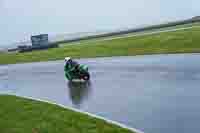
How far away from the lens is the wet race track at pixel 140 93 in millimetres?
10430

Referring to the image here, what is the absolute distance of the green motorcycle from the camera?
799 inches

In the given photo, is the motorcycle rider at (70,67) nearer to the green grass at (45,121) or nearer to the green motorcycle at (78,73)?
the green motorcycle at (78,73)

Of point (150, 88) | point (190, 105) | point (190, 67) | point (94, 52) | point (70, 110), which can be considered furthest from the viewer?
point (94, 52)

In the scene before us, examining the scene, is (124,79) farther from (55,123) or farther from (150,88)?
(55,123)

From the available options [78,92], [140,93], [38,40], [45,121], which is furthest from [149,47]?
[38,40]

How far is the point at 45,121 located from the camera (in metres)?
12.0

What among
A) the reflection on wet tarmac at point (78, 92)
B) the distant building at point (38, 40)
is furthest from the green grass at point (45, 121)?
the distant building at point (38, 40)

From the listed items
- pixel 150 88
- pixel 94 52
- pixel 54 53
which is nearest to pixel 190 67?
pixel 150 88

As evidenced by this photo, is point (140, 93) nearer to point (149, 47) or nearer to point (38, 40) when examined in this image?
point (149, 47)

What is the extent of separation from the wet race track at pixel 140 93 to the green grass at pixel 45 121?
78 centimetres

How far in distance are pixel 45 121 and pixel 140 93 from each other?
162 inches

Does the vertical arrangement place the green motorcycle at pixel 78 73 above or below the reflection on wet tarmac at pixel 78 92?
above

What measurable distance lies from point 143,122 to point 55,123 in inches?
112

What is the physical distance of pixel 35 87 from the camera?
21.0 metres
